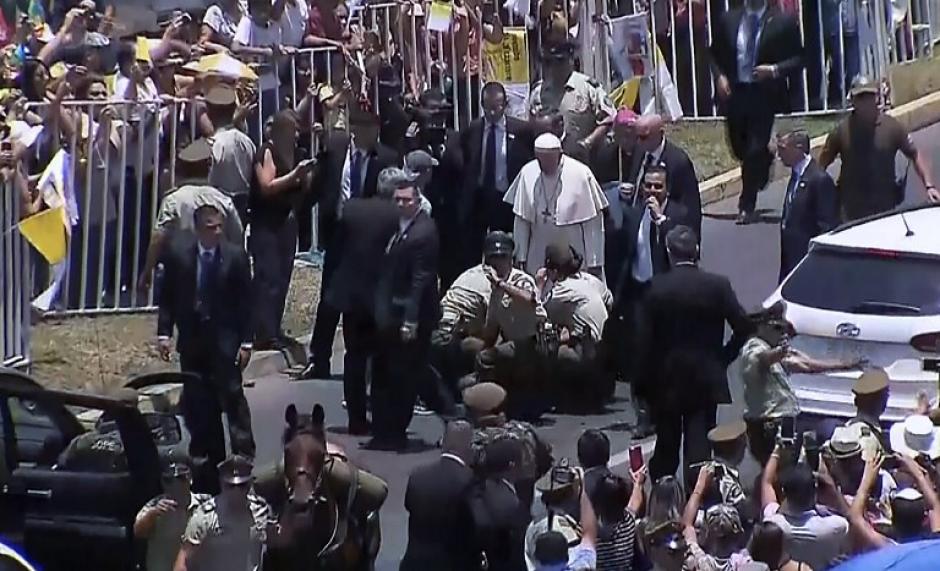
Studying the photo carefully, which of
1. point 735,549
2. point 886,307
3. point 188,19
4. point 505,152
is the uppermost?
point 188,19

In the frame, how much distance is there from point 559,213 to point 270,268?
2.01m

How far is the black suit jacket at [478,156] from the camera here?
15398 millimetres

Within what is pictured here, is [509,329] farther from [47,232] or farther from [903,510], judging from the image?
[903,510]

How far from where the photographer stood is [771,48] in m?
19.1

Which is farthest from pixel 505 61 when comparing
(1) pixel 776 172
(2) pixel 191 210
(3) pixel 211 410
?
(3) pixel 211 410

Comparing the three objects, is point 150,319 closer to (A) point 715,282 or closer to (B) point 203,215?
(B) point 203,215

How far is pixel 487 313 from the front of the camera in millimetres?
14172

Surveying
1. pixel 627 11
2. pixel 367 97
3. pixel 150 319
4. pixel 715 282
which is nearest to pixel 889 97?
pixel 627 11

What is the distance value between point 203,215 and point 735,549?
400cm

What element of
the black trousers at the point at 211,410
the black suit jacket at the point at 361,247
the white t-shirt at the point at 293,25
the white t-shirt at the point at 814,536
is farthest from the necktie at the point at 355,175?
the white t-shirt at the point at 814,536

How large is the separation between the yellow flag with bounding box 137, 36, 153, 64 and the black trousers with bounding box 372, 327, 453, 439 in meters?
4.21

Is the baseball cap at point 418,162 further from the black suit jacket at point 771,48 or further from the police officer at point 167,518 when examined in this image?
the black suit jacket at point 771,48

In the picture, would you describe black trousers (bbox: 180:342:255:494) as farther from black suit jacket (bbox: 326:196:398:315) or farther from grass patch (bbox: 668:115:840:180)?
grass patch (bbox: 668:115:840:180)

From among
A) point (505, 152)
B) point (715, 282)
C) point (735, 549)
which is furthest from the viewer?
point (505, 152)
